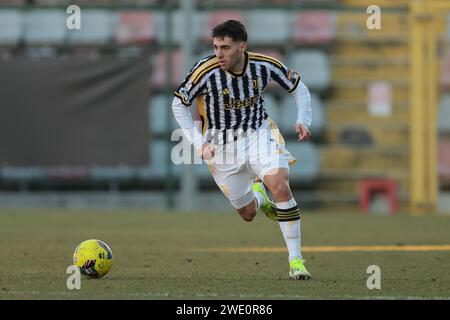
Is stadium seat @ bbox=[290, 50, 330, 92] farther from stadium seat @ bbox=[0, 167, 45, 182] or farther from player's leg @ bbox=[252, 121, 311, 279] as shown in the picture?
player's leg @ bbox=[252, 121, 311, 279]

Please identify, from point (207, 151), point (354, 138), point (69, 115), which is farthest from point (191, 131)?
point (354, 138)

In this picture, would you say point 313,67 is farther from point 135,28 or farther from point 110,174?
point 110,174

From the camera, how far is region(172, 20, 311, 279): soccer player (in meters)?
8.02

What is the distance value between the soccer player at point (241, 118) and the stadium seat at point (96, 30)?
989 centimetres

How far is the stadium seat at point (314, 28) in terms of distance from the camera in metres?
18.2

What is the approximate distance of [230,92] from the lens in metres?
8.31

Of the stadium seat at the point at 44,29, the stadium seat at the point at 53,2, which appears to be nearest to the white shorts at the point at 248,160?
the stadium seat at the point at 44,29

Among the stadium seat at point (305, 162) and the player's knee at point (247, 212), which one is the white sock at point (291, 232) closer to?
the player's knee at point (247, 212)

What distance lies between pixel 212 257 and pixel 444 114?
379 inches

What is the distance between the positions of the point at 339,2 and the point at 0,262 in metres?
11.7

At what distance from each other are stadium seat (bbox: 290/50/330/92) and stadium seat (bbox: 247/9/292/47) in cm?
37

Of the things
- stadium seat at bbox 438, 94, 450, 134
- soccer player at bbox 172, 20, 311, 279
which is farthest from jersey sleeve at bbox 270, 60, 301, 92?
stadium seat at bbox 438, 94, 450, 134

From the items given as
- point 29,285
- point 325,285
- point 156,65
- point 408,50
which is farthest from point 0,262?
point 408,50
